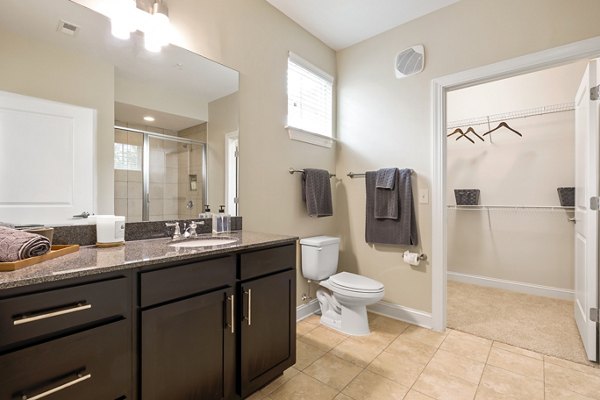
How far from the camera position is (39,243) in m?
1.00

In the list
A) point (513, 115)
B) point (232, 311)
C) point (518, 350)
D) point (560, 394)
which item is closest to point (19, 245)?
point (232, 311)

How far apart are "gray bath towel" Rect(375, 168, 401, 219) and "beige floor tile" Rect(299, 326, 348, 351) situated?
1059mm

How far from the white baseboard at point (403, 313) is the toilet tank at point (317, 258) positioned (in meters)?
0.61

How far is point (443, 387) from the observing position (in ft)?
5.33

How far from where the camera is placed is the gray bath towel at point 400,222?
2.44m

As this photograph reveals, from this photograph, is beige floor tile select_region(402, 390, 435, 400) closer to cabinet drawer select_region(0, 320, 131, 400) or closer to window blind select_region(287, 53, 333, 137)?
cabinet drawer select_region(0, 320, 131, 400)

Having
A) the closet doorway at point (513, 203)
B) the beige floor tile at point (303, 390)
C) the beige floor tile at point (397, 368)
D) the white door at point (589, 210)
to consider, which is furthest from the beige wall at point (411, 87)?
the beige floor tile at point (303, 390)

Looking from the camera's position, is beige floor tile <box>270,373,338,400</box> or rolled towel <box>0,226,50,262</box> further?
beige floor tile <box>270,373,338,400</box>

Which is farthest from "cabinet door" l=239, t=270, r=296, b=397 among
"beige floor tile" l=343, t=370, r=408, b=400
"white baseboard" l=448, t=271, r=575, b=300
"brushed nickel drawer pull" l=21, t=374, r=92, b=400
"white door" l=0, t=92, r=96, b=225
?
"white baseboard" l=448, t=271, r=575, b=300

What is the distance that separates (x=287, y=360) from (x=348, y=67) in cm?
265

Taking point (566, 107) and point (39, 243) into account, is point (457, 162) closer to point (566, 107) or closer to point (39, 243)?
point (566, 107)

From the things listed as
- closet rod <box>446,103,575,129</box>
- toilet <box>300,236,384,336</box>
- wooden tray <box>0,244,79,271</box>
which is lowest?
toilet <box>300,236,384,336</box>

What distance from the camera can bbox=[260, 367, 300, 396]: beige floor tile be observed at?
1.59 m

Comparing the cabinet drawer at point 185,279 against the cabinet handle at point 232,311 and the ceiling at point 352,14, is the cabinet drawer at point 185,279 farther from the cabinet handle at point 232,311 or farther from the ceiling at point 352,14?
the ceiling at point 352,14
